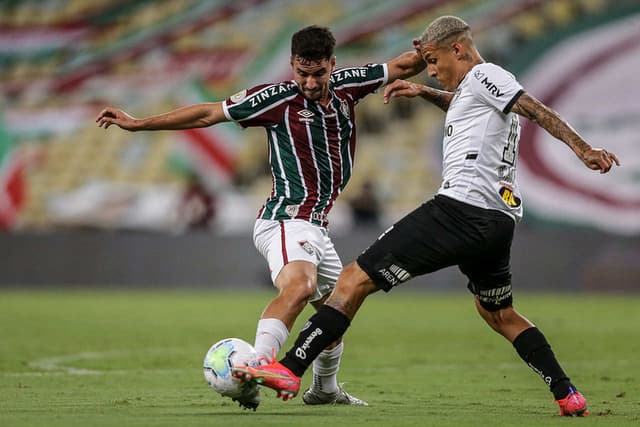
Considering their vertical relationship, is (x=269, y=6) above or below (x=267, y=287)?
above

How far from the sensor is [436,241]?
20.9 ft

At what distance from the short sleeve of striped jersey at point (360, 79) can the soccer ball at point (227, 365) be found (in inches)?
73.4

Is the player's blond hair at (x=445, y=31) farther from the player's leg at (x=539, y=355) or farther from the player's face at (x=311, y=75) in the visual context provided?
the player's leg at (x=539, y=355)

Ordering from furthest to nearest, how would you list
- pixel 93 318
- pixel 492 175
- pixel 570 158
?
pixel 570 158
pixel 93 318
pixel 492 175

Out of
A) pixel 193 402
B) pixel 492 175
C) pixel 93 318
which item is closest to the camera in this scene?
pixel 492 175

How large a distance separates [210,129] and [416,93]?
58.2 feet

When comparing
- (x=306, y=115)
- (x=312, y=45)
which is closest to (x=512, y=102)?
(x=312, y=45)

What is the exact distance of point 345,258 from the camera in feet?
65.7

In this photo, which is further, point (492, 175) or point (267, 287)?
point (267, 287)

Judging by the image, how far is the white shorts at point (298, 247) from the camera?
6.84 metres

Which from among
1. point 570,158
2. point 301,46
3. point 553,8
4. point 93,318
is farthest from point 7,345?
point 553,8

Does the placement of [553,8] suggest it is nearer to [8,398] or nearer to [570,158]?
[570,158]

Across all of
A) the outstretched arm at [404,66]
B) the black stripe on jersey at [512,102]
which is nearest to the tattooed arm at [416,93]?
the outstretched arm at [404,66]

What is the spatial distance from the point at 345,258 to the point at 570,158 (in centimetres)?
651
